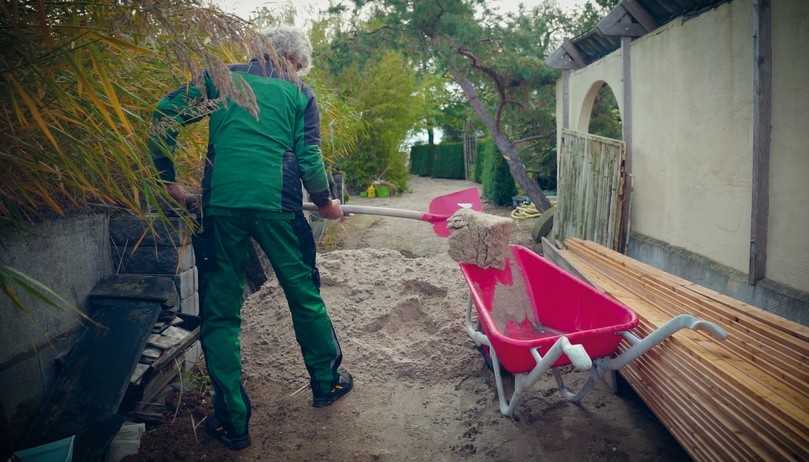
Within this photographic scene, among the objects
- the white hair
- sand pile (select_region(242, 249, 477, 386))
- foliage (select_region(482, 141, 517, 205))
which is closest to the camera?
the white hair

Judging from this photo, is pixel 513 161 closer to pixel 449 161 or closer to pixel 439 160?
pixel 449 161

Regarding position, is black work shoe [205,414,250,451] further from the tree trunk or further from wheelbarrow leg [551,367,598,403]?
the tree trunk

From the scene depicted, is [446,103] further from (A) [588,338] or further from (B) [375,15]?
(A) [588,338]

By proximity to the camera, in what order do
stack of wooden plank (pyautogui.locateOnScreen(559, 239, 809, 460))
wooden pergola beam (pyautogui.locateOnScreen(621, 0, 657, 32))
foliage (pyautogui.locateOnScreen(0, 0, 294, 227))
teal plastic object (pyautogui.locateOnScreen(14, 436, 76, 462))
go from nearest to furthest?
foliage (pyautogui.locateOnScreen(0, 0, 294, 227)), stack of wooden plank (pyautogui.locateOnScreen(559, 239, 809, 460)), teal plastic object (pyautogui.locateOnScreen(14, 436, 76, 462)), wooden pergola beam (pyautogui.locateOnScreen(621, 0, 657, 32))

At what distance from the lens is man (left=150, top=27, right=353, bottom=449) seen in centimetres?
232

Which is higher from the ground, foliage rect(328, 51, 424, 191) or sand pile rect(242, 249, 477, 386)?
foliage rect(328, 51, 424, 191)

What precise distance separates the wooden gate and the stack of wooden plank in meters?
A: 2.22

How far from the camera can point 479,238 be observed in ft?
9.23

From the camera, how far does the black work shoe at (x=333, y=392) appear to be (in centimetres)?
271

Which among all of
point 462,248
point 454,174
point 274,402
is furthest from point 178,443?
point 454,174

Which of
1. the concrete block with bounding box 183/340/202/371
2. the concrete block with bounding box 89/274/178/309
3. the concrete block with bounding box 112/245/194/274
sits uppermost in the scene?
the concrete block with bounding box 112/245/194/274

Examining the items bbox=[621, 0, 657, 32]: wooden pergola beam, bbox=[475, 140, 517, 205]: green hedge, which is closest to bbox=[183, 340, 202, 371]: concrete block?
bbox=[621, 0, 657, 32]: wooden pergola beam

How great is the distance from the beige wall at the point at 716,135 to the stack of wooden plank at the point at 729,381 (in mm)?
793

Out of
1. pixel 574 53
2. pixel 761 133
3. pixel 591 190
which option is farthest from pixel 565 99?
pixel 761 133
